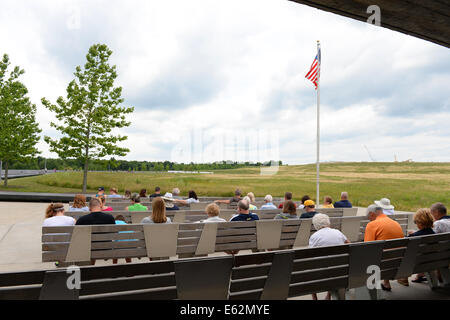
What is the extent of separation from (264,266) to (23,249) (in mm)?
6916

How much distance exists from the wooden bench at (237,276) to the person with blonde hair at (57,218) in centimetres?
293

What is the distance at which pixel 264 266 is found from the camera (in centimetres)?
313

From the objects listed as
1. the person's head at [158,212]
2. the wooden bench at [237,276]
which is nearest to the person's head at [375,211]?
the wooden bench at [237,276]

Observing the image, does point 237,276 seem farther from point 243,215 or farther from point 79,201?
point 79,201

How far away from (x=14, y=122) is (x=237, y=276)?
136ft

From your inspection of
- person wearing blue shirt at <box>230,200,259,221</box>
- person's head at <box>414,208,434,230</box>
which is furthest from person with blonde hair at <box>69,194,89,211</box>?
person's head at <box>414,208,434,230</box>

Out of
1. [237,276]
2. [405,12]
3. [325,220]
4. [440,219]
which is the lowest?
[237,276]

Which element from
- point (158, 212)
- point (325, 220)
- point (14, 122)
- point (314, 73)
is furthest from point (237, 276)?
point (14, 122)

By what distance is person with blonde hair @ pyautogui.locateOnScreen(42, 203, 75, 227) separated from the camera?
19.2ft

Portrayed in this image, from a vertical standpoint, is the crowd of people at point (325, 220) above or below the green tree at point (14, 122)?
below

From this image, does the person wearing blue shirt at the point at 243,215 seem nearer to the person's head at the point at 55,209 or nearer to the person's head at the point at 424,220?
the person's head at the point at 424,220

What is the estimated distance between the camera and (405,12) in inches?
230

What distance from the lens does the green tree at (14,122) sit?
35781 millimetres
